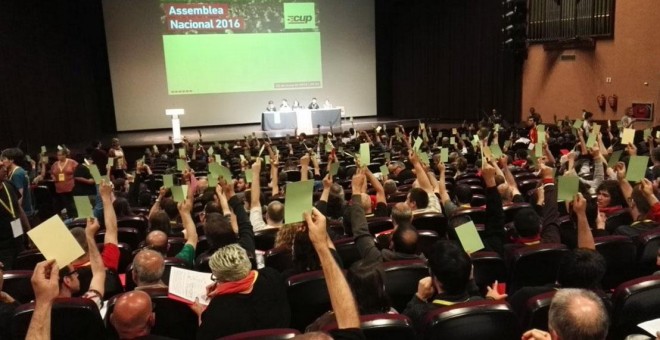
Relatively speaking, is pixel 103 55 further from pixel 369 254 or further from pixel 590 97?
pixel 369 254

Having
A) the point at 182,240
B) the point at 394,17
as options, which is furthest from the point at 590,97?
the point at 182,240

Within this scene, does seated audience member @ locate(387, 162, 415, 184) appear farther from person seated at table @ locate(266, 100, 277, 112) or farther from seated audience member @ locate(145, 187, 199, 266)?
person seated at table @ locate(266, 100, 277, 112)

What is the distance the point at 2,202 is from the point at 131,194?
2.36 m

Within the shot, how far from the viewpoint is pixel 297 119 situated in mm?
18703

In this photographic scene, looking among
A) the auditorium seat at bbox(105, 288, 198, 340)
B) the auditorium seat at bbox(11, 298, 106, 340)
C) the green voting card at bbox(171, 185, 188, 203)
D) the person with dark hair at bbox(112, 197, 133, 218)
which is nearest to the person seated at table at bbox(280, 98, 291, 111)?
the person with dark hair at bbox(112, 197, 133, 218)

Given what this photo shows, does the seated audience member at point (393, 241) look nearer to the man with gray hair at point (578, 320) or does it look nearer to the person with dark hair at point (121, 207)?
the man with gray hair at point (578, 320)

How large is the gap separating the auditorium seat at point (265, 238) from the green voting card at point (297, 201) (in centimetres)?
99

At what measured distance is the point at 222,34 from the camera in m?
19.0

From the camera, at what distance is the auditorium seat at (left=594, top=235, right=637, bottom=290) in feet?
12.2

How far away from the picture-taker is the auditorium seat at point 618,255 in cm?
372

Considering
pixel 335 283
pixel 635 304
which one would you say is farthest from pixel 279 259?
pixel 635 304

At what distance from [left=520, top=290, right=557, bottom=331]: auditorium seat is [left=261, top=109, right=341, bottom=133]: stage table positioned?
16079 mm

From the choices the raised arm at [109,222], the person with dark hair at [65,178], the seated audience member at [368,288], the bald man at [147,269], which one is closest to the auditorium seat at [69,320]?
the bald man at [147,269]

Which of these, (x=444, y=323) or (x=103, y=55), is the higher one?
(x=103, y=55)
